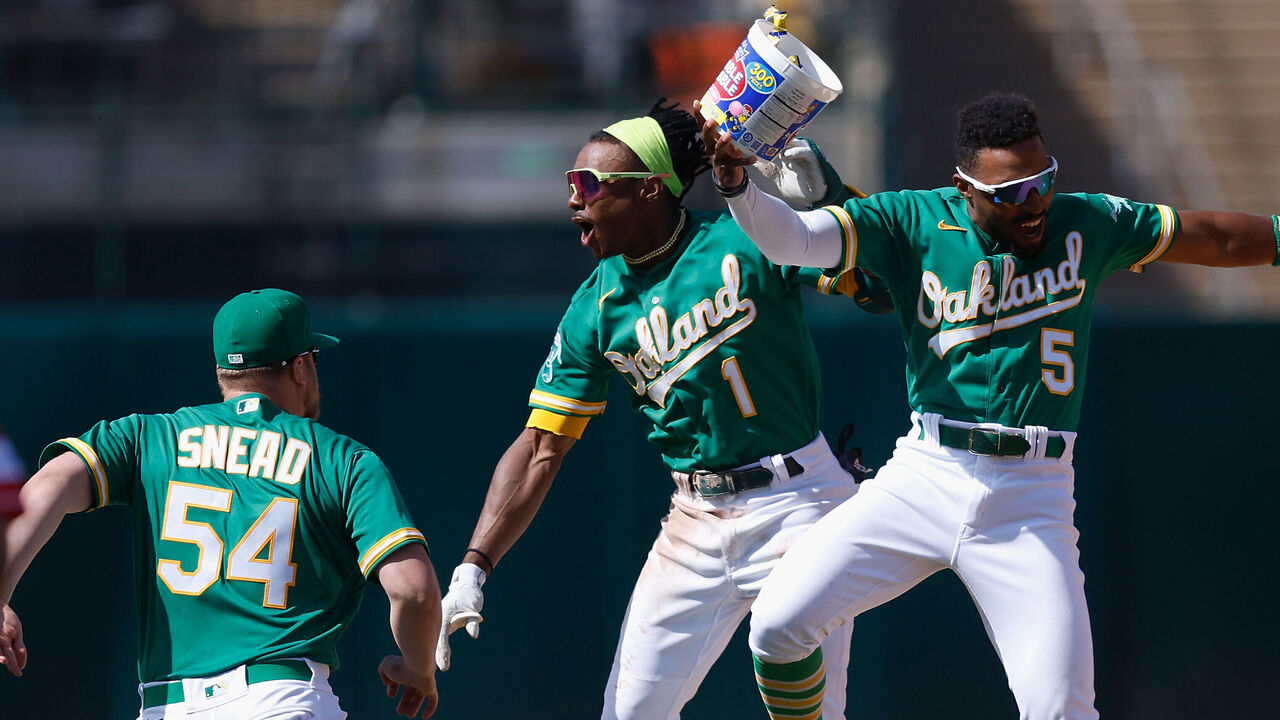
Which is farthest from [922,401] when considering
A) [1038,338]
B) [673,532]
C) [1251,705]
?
[1251,705]

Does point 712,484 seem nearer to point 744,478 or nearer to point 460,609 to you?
point 744,478

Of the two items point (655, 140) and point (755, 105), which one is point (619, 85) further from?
point (755, 105)

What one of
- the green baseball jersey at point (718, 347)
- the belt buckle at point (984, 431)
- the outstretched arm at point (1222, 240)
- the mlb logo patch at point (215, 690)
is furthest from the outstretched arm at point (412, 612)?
the outstretched arm at point (1222, 240)

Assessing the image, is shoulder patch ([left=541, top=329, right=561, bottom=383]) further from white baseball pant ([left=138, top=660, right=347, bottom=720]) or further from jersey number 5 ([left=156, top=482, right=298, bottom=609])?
white baseball pant ([left=138, top=660, right=347, bottom=720])

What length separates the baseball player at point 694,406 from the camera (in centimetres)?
414

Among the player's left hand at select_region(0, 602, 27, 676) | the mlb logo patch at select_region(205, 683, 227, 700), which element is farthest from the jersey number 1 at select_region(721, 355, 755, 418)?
the player's left hand at select_region(0, 602, 27, 676)

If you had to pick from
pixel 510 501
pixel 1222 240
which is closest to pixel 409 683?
pixel 510 501

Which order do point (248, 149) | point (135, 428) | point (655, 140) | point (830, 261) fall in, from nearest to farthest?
1. point (135, 428)
2. point (830, 261)
3. point (655, 140)
4. point (248, 149)

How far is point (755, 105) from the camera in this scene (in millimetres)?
3654

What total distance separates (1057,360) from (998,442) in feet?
0.93

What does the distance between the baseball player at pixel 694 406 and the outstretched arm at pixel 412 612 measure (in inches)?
28.0

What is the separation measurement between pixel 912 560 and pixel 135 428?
82.7 inches

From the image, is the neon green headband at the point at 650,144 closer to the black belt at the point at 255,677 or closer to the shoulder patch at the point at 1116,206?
the shoulder patch at the point at 1116,206

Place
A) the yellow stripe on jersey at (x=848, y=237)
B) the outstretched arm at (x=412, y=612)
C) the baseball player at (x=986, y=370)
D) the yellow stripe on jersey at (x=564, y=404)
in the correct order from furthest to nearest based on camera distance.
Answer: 1. the yellow stripe on jersey at (x=564, y=404)
2. the yellow stripe on jersey at (x=848, y=237)
3. the baseball player at (x=986, y=370)
4. the outstretched arm at (x=412, y=612)
